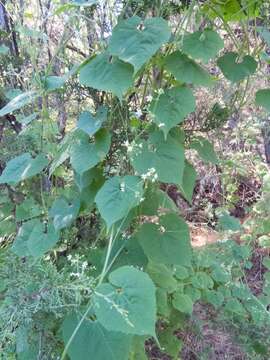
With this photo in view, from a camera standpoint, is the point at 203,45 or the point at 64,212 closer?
the point at 203,45

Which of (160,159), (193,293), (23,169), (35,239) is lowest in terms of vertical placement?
(193,293)

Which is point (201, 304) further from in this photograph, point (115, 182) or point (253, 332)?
point (115, 182)

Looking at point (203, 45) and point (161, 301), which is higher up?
point (203, 45)

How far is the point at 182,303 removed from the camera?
1.53 m

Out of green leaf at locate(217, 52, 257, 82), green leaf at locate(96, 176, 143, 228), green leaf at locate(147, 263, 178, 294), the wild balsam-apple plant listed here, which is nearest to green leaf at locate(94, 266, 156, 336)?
the wild balsam-apple plant

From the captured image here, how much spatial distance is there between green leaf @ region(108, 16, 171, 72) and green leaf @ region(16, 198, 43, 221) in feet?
2.15

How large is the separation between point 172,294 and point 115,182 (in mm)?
734

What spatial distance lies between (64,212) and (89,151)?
0.22 meters

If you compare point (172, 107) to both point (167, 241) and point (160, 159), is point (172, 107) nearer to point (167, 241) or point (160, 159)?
point (160, 159)

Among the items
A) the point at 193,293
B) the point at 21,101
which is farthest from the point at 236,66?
the point at 193,293

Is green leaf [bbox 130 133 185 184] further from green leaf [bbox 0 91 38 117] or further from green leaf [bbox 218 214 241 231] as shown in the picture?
green leaf [bbox 218 214 241 231]

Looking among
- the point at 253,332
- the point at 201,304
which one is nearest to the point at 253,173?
the point at 201,304

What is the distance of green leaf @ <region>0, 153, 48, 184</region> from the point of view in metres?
1.17

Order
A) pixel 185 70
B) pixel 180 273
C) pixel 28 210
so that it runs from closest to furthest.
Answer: pixel 185 70 → pixel 28 210 → pixel 180 273
